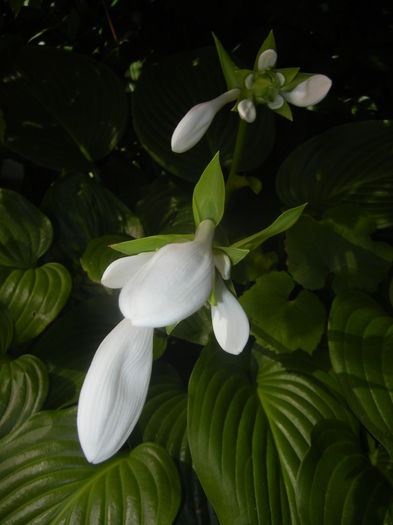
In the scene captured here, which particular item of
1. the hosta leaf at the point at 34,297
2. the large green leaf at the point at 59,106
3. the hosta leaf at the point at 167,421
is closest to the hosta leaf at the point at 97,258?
the hosta leaf at the point at 34,297

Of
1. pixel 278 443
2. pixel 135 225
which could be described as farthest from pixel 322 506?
pixel 135 225

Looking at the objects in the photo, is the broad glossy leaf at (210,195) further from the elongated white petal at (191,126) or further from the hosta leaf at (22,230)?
the hosta leaf at (22,230)

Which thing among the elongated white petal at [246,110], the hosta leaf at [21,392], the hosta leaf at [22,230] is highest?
the elongated white petal at [246,110]

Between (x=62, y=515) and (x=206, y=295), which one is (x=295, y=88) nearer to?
(x=206, y=295)

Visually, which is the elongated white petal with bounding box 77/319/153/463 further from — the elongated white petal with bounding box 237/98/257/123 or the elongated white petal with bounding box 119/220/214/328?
the elongated white petal with bounding box 237/98/257/123

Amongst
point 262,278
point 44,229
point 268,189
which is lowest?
point 268,189

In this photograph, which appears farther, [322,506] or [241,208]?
[241,208]

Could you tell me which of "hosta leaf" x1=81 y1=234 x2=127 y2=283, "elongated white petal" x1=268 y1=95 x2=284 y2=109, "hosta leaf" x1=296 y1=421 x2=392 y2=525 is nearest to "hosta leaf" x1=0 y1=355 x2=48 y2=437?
"hosta leaf" x1=81 y1=234 x2=127 y2=283

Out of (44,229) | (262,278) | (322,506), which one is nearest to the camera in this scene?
(322,506)
